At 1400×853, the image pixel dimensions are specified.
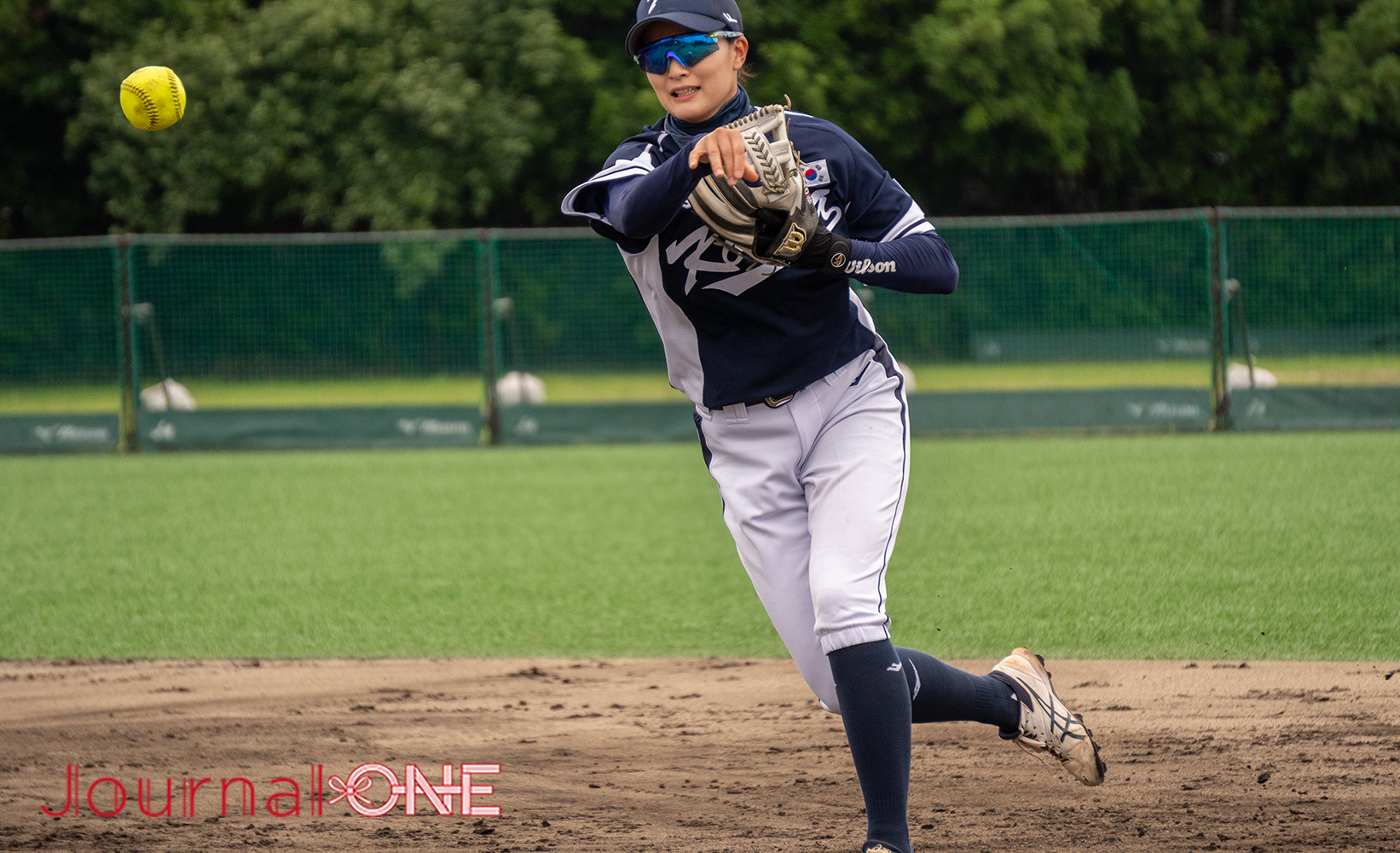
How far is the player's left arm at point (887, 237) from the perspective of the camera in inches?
122

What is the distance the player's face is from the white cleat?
171cm

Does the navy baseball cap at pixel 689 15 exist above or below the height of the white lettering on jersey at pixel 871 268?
above

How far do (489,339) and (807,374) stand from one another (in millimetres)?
10642

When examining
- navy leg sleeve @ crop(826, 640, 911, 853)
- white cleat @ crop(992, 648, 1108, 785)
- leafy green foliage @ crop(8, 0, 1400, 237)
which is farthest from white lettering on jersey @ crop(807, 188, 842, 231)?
leafy green foliage @ crop(8, 0, 1400, 237)

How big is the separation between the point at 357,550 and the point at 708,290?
543 cm

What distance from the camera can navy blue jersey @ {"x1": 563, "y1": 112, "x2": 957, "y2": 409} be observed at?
317 centimetres

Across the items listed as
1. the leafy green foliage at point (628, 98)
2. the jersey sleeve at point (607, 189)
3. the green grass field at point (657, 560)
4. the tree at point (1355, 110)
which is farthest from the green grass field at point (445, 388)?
the tree at point (1355, 110)

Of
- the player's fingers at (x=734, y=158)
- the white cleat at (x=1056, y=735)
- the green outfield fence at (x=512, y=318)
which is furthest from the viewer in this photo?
the green outfield fence at (x=512, y=318)

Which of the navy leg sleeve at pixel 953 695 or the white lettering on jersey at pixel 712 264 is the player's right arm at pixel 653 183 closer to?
the white lettering on jersey at pixel 712 264

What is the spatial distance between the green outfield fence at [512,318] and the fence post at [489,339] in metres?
0.02

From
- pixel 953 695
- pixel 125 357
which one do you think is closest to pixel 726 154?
pixel 953 695

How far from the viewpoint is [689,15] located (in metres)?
3.14

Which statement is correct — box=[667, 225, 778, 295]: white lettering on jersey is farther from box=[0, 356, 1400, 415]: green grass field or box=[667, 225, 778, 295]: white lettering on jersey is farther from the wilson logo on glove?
box=[0, 356, 1400, 415]: green grass field

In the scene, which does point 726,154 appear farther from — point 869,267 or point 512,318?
point 512,318
